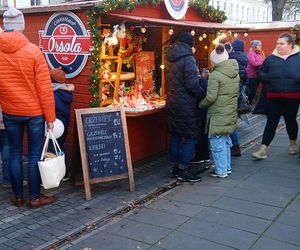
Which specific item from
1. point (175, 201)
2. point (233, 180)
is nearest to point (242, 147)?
point (233, 180)

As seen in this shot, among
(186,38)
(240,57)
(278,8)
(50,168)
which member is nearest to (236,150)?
(240,57)

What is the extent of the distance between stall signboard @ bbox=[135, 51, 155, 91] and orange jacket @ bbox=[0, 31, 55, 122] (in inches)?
89.3

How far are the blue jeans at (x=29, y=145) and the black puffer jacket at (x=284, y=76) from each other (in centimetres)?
344

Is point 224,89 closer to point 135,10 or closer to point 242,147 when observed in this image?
point 135,10

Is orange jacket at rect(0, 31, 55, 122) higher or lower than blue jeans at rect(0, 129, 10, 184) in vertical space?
higher

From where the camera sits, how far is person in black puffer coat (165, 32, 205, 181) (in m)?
5.11

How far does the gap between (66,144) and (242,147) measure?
321cm

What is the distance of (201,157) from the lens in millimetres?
6141

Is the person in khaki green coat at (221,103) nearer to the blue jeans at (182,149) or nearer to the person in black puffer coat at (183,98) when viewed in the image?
the person in black puffer coat at (183,98)

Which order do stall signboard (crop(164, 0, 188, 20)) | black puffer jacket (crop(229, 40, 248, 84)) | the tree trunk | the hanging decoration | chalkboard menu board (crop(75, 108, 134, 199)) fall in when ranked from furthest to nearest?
the tree trunk
black puffer jacket (crop(229, 40, 248, 84))
stall signboard (crop(164, 0, 188, 20))
the hanging decoration
chalkboard menu board (crop(75, 108, 134, 199))

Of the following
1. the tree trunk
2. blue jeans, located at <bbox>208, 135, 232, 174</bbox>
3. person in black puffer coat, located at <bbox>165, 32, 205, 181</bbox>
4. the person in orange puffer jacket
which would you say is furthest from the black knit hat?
the tree trunk

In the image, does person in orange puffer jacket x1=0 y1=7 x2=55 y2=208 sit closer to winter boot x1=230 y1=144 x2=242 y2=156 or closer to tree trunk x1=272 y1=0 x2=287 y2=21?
winter boot x1=230 y1=144 x2=242 y2=156

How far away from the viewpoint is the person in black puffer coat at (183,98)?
5105mm

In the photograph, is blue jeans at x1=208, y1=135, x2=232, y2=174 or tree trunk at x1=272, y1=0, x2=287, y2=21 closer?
blue jeans at x1=208, y1=135, x2=232, y2=174
